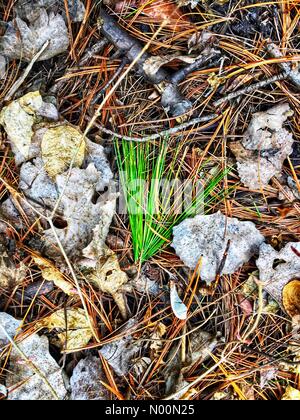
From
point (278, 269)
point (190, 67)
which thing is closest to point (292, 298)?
point (278, 269)

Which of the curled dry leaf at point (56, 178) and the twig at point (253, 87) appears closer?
the curled dry leaf at point (56, 178)

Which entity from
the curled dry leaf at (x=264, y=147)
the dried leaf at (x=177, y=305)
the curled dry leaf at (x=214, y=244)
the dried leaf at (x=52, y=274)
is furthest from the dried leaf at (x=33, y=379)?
the curled dry leaf at (x=264, y=147)

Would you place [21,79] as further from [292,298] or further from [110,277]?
[292,298]

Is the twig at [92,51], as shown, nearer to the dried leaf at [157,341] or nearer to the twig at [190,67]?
the twig at [190,67]

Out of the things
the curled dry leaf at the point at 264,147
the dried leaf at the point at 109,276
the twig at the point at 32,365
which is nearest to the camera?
the twig at the point at 32,365

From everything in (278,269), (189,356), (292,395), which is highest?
(278,269)
